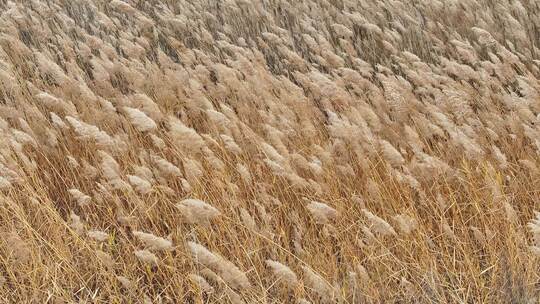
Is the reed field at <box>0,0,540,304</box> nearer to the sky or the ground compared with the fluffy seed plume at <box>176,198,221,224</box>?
nearer to the ground

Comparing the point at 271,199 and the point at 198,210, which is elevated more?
the point at 198,210

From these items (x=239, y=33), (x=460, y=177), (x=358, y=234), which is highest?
(x=460, y=177)

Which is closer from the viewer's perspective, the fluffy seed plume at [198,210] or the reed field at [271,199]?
the fluffy seed plume at [198,210]

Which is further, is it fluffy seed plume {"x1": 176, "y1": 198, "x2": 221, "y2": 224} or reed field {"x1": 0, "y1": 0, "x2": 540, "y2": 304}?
reed field {"x1": 0, "y1": 0, "x2": 540, "y2": 304}

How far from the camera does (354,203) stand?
8.91 feet

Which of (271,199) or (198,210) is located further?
(271,199)

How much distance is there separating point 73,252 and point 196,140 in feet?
1.83

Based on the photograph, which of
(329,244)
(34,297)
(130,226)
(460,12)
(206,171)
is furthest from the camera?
(460,12)

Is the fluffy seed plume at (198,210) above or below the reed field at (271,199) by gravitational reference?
above

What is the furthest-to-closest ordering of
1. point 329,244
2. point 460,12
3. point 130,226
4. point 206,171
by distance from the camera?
point 460,12
point 206,171
point 130,226
point 329,244

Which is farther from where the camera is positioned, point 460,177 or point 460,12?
point 460,12

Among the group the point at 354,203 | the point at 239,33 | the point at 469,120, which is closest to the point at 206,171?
the point at 354,203

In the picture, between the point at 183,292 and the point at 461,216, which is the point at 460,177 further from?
the point at 183,292

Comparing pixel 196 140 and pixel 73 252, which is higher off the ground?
pixel 196 140
